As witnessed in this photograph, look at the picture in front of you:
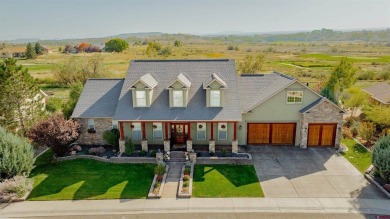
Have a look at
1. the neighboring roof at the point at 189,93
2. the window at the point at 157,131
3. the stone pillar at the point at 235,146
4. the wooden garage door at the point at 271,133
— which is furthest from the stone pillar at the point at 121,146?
the wooden garage door at the point at 271,133

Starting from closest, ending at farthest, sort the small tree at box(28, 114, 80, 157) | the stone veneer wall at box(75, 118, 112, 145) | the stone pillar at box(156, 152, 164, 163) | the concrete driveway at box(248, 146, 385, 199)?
the concrete driveway at box(248, 146, 385, 199), the small tree at box(28, 114, 80, 157), the stone pillar at box(156, 152, 164, 163), the stone veneer wall at box(75, 118, 112, 145)

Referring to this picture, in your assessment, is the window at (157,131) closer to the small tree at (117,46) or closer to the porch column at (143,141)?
the porch column at (143,141)

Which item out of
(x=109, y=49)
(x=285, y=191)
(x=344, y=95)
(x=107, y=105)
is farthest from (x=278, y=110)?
(x=109, y=49)

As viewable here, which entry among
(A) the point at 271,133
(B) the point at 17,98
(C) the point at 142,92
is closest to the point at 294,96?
(A) the point at 271,133

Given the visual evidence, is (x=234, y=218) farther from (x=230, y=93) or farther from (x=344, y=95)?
(x=344, y=95)

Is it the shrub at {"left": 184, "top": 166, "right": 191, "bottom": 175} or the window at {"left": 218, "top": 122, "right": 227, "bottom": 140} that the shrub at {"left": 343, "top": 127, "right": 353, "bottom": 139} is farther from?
the shrub at {"left": 184, "top": 166, "right": 191, "bottom": 175}

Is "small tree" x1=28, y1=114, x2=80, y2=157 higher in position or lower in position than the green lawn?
higher

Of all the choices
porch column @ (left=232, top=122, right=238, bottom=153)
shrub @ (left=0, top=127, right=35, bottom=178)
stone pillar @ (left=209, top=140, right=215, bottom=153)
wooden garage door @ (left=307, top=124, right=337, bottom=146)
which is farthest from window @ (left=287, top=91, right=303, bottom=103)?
shrub @ (left=0, top=127, right=35, bottom=178)
